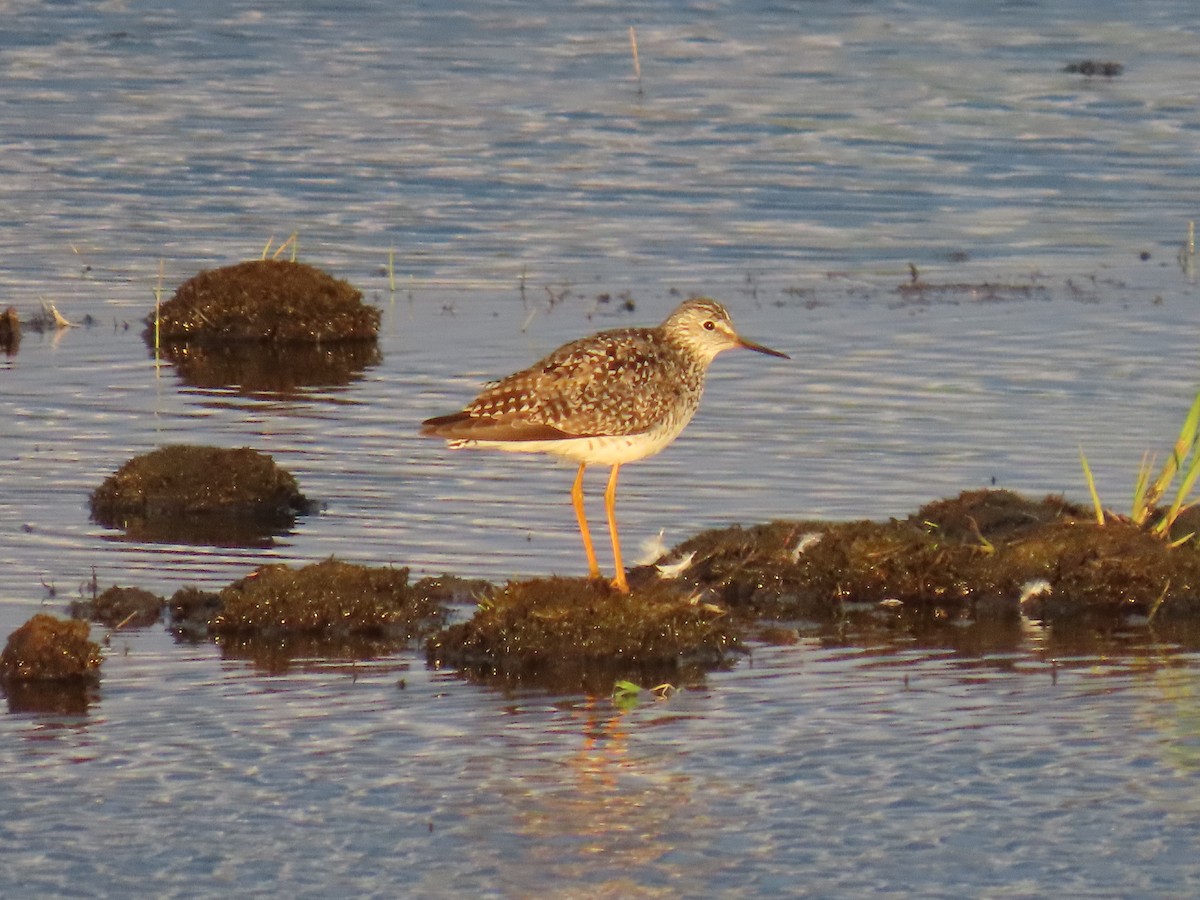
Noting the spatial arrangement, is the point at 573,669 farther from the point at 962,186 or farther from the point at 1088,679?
the point at 962,186

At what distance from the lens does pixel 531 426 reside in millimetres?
13102

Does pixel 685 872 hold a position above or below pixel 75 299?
below

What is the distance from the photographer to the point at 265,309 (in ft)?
74.8

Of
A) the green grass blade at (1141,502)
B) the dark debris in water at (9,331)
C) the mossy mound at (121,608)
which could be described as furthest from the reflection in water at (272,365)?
the green grass blade at (1141,502)

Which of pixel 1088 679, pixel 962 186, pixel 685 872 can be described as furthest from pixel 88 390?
pixel 962 186

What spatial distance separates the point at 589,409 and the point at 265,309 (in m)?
10.2

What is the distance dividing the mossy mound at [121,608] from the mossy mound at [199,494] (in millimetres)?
2283

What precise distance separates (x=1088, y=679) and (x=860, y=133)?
950 inches

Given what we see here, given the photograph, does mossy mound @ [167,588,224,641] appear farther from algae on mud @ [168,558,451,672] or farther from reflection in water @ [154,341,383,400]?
reflection in water @ [154,341,383,400]

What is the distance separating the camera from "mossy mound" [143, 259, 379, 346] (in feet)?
73.9

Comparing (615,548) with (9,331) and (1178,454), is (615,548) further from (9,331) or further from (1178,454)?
(9,331)

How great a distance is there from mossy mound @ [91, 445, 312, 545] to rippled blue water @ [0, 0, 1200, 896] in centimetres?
40

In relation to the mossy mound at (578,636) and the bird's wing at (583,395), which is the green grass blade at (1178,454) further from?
the mossy mound at (578,636)

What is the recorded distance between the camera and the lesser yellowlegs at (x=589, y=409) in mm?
13102
